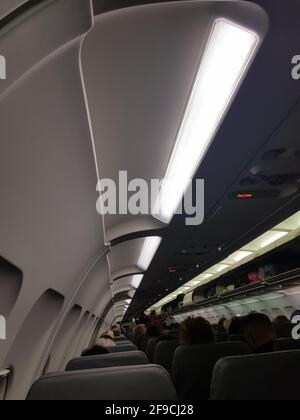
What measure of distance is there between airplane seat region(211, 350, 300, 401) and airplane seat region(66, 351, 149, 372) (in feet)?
3.47

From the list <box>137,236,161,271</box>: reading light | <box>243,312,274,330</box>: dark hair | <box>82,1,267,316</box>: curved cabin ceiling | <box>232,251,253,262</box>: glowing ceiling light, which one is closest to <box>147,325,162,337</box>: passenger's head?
<box>137,236,161,271</box>: reading light

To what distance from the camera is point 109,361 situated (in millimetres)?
3904

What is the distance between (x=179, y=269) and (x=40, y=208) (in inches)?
Answer: 440

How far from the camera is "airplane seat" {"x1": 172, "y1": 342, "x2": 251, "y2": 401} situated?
4.51m

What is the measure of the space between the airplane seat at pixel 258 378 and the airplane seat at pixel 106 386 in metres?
0.53

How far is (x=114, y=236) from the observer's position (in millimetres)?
7680

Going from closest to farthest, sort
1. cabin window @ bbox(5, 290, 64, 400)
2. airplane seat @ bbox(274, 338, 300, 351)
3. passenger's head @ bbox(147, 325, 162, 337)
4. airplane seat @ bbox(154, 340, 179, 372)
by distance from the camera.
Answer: cabin window @ bbox(5, 290, 64, 400)
airplane seat @ bbox(274, 338, 300, 351)
airplane seat @ bbox(154, 340, 179, 372)
passenger's head @ bbox(147, 325, 162, 337)

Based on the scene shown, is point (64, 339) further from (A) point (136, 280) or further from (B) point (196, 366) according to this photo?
(A) point (136, 280)

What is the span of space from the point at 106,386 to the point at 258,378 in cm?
103

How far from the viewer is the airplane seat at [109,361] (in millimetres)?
3910

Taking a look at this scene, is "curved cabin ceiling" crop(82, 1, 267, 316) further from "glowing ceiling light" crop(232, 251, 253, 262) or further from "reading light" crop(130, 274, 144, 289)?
"reading light" crop(130, 274, 144, 289)

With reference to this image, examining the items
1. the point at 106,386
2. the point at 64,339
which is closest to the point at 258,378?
the point at 106,386
